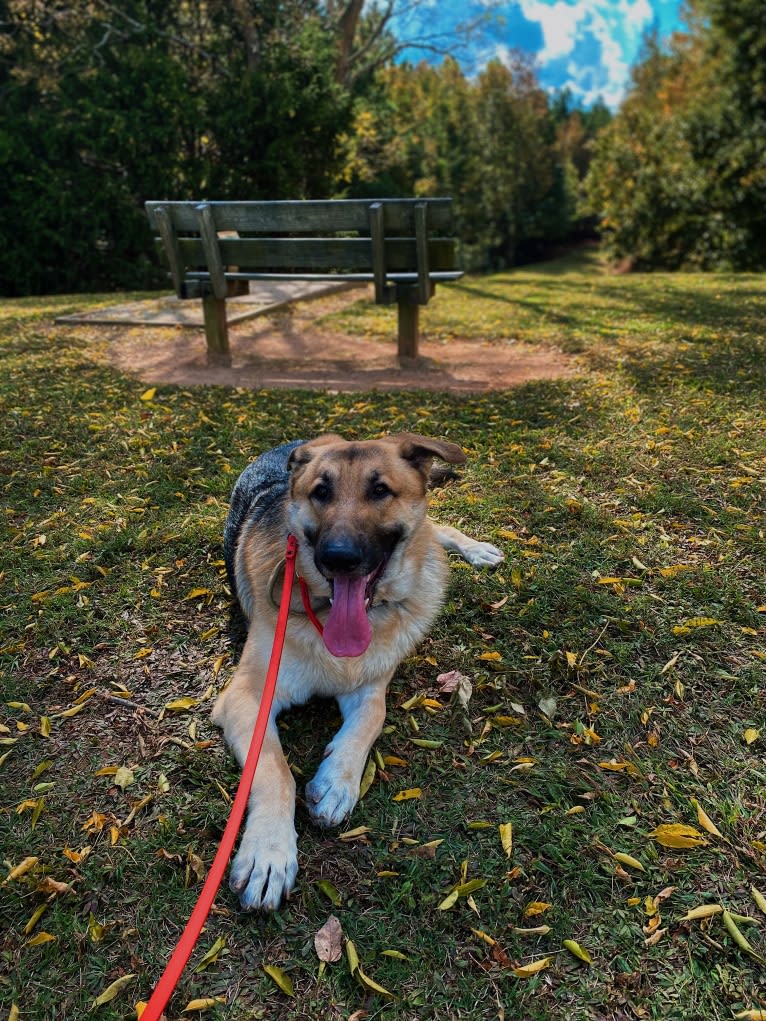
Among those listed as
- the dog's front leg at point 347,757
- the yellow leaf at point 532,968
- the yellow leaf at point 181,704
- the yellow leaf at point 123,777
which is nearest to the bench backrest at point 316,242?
the yellow leaf at point 181,704

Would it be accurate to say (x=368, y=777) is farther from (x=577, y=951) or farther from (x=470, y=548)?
(x=470, y=548)

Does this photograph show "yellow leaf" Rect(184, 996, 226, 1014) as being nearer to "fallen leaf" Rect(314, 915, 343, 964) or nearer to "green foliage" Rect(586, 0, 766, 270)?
"fallen leaf" Rect(314, 915, 343, 964)

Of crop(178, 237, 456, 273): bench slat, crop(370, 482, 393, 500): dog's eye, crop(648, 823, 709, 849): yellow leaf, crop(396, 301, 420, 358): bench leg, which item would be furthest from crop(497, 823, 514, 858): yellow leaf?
crop(396, 301, 420, 358): bench leg

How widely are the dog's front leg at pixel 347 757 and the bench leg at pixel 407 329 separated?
5525 millimetres

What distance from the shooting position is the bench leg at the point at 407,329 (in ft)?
24.7

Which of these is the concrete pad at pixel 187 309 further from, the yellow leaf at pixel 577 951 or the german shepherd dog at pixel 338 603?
the yellow leaf at pixel 577 951

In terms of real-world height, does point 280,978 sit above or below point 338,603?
below

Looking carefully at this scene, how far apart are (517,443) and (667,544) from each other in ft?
5.77

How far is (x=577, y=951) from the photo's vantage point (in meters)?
1.98

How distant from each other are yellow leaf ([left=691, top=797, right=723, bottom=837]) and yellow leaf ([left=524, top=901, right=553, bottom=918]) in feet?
2.10

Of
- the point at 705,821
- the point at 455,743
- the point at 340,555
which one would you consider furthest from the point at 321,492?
the point at 705,821

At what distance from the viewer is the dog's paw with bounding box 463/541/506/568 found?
388 centimetres

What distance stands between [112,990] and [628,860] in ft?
5.31

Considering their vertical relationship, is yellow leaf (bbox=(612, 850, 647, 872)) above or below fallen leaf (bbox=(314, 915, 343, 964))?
above
